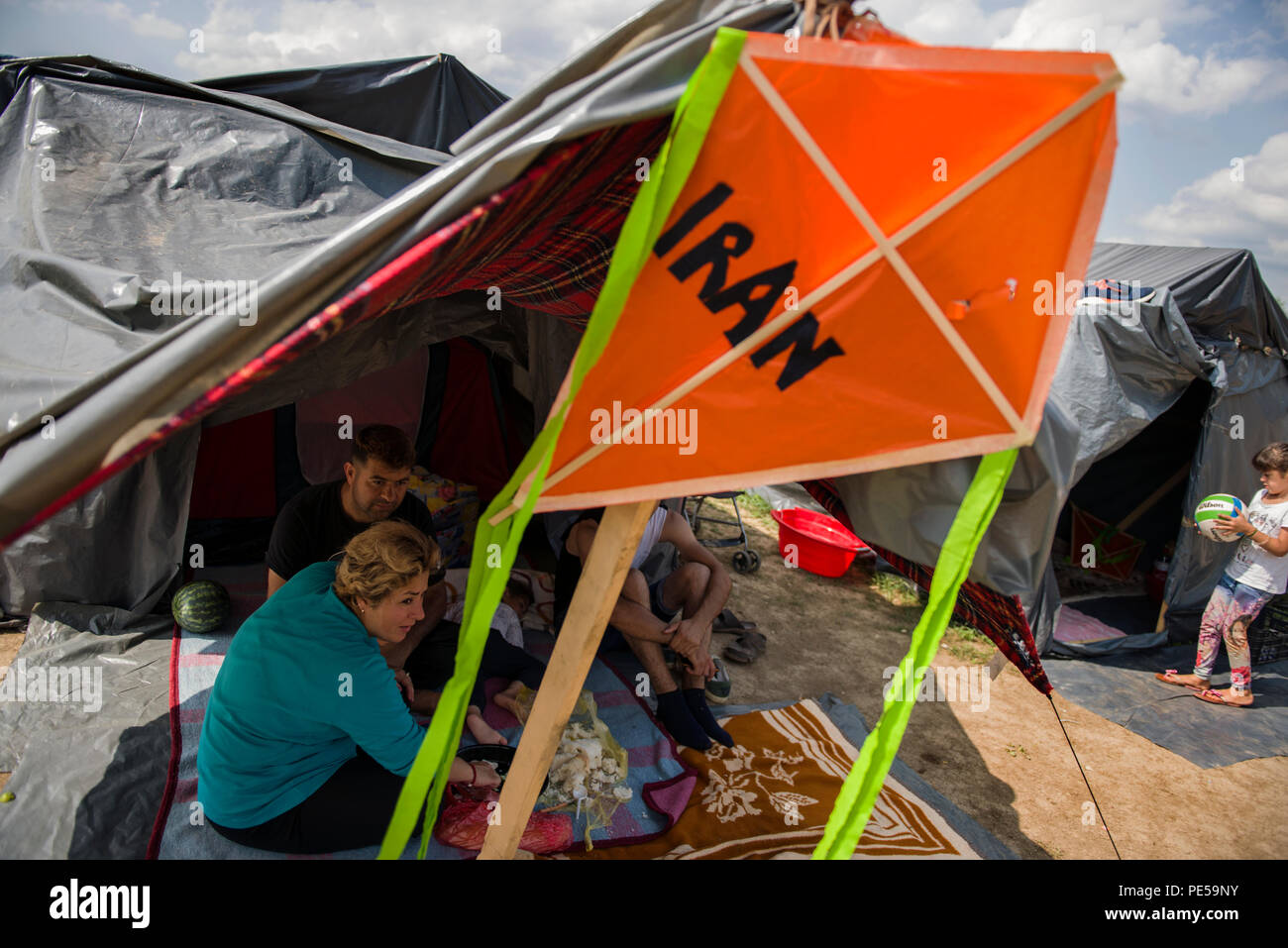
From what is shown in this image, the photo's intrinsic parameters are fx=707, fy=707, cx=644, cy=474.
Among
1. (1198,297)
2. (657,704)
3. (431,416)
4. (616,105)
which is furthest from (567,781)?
(1198,297)

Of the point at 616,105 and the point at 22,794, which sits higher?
the point at 616,105

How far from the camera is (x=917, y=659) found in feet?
5.30

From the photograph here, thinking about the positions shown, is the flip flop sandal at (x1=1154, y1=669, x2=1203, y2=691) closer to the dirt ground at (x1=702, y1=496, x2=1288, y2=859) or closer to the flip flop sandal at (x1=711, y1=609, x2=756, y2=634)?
the dirt ground at (x1=702, y1=496, x2=1288, y2=859)

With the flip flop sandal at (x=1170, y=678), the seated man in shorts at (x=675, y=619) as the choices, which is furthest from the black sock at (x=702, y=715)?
the flip flop sandal at (x=1170, y=678)

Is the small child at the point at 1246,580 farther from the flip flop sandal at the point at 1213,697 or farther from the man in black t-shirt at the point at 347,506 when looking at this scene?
the man in black t-shirt at the point at 347,506

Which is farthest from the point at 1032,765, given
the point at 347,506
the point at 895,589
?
the point at 347,506

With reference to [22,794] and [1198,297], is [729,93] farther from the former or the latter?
[1198,297]

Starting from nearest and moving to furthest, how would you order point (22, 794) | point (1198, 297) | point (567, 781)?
1. point (22, 794)
2. point (567, 781)
3. point (1198, 297)

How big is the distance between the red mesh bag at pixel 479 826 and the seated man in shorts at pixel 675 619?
841 mm

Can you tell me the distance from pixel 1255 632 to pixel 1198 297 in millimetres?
2633

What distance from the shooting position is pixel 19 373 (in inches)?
→ 85.0

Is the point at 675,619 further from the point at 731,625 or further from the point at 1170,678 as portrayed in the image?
the point at 1170,678

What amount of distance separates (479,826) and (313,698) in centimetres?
89

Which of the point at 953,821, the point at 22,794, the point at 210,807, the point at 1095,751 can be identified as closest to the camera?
the point at 210,807
